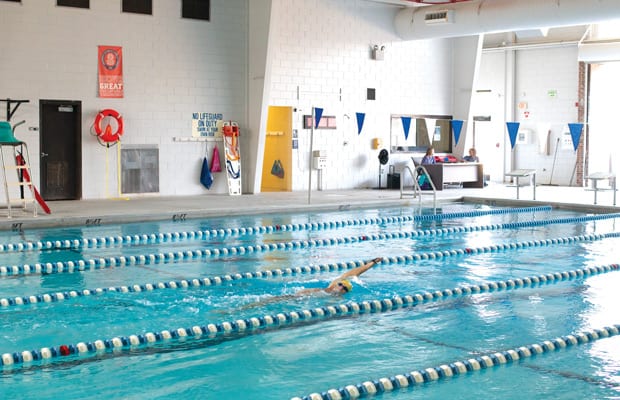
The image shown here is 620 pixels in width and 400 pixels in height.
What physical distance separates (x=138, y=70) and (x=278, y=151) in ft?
15.3

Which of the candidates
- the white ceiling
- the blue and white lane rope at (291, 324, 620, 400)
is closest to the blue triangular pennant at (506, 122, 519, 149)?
the white ceiling

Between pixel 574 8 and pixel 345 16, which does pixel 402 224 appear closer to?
pixel 574 8

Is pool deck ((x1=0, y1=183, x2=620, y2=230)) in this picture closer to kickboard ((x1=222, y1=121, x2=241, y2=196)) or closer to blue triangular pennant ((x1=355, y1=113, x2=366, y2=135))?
kickboard ((x1=222, y1=121, x2=241, y2=196))

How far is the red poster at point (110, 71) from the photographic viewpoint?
1717cm

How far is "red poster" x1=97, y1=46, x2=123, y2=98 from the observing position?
56.3 ft

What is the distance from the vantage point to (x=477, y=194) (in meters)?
20.4

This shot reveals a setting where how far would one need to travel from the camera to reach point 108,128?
674 inches

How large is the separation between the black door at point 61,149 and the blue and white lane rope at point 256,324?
35.5 ft

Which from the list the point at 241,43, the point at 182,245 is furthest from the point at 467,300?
the point at 241,43

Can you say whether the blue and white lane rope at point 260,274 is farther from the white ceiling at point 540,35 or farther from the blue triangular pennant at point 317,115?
the white ceiling at point 540,35

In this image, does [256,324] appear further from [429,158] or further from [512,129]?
[429,158]

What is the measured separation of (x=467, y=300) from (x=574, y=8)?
11572 mm

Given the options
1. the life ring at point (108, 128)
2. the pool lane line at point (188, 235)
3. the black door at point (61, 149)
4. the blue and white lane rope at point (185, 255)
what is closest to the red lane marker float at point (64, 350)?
the blue and white lane rope at point (185, 255)

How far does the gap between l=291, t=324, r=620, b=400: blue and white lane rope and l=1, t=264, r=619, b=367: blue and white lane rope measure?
66.8 inches
